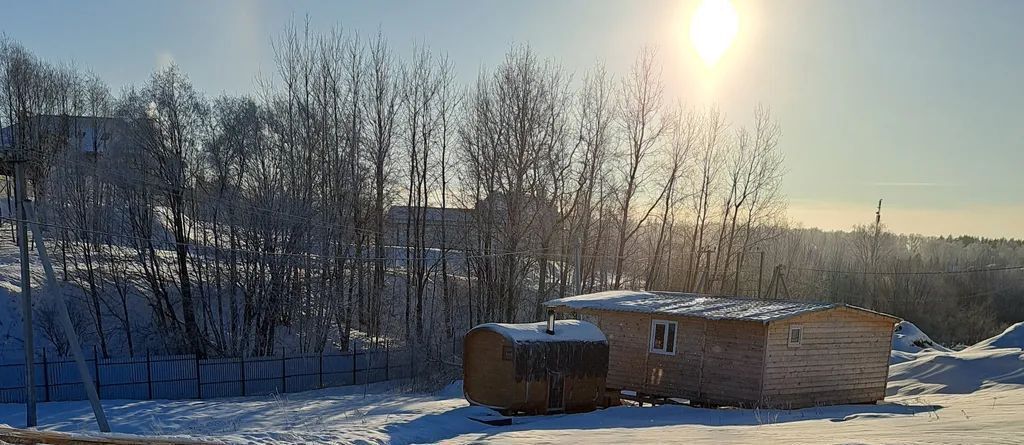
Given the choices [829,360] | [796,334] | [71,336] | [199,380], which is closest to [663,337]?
[796,334]

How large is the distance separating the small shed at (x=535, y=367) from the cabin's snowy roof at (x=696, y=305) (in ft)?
7.18

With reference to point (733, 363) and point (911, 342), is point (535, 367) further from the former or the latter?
point (911, 342)

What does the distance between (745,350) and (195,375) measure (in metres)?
17.7

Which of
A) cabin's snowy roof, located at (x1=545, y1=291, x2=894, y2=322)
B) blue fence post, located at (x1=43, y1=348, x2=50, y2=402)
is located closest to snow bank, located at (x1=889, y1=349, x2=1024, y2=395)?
cabin's snowy roof, located at (x1=545, y1=291, x2=894, y2=322)

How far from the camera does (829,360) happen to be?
1934 cm

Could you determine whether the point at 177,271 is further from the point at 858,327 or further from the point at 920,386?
the point at 920,386

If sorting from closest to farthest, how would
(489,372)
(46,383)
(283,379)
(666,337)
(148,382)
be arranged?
(489,372) → (666,337) → (46,383) → (148,382) → (283,379)

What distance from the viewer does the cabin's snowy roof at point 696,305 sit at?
60.2 ft

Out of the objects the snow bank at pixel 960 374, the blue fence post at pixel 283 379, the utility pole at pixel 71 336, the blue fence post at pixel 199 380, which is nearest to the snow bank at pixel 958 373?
the snow bank at pixel 960 374

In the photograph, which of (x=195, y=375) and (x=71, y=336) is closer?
(x=71, y=336)

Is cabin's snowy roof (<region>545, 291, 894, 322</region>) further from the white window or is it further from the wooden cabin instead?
the white window

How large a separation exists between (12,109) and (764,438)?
41.3 metres

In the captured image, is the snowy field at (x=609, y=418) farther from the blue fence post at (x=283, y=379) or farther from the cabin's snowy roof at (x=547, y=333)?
the cabin's snowy roof at (x=547, y=333)

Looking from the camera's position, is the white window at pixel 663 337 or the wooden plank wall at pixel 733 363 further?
the white window at pixel 663 337
